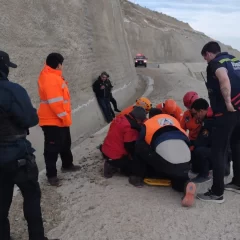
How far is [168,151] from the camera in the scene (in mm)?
4715

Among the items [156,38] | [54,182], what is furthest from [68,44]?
[156,38]

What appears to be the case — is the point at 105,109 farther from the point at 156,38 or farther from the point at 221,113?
the point at 156,38

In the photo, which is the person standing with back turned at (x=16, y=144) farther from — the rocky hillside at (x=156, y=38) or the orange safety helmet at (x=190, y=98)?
the rocky hillside at (x=156, y=38)

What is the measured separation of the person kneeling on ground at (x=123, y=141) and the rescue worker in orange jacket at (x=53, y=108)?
696 millimetres

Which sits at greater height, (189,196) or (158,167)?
(158,167)

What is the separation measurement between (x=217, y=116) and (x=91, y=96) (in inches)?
224

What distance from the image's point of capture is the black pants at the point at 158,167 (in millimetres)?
4734

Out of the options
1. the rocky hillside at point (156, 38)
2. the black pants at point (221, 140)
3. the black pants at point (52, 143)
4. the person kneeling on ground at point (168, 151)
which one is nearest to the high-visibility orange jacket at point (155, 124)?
the person kneeling on ground at point (168, 151)

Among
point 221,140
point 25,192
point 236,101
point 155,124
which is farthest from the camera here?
point 155,124

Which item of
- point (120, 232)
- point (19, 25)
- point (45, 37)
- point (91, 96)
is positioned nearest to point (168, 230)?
point (120, 232)

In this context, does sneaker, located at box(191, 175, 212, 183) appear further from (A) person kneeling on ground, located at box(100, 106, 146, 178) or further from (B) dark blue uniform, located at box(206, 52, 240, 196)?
(A) person kneeling on ground, located at box(100, 106, 146, 178)

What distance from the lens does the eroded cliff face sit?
21.2ft

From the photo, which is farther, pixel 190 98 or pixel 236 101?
pixel 190 98

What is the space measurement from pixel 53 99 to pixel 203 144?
7.41ft
